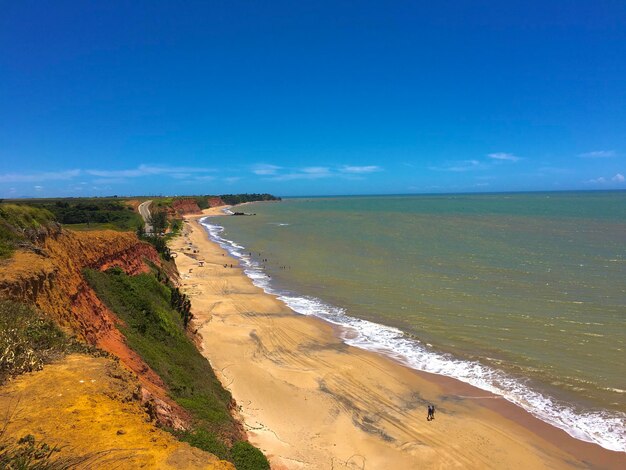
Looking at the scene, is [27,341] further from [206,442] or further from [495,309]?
[495,309]

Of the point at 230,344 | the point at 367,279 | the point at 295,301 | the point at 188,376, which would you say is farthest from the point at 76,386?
the point at 367,279

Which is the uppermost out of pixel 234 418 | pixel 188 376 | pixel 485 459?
pixel 188 376

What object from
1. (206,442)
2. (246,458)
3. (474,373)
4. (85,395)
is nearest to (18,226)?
(85,395)

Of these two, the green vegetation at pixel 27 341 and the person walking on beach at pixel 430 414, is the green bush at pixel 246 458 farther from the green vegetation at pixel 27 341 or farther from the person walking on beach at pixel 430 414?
the person walking on beach at pixel 430 414

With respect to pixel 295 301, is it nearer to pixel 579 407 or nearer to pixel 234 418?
pixel 234 418

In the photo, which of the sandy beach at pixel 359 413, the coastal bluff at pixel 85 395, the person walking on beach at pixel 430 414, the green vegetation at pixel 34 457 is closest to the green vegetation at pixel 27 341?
the coastal bluff at pixel 85 395

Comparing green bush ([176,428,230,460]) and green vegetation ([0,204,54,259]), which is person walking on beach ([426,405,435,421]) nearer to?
green bush ([176,428,230,460])

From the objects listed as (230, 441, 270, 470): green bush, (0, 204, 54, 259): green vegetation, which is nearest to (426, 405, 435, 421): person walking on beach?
(230, 441, 270, 470): green bush
